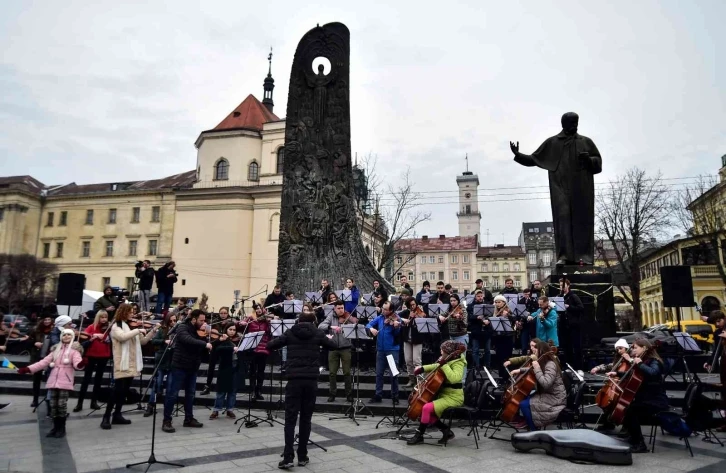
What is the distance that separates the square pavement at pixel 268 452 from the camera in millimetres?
6238

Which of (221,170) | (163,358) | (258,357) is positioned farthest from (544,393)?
(221,170)

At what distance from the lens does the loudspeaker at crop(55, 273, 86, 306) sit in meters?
15.3

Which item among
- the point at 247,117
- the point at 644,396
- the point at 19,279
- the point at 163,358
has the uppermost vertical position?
the point at 247,117

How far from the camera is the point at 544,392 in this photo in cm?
764

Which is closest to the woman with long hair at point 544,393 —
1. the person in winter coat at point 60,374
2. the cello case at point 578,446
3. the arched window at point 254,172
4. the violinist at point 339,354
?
the cello case at point 578,446

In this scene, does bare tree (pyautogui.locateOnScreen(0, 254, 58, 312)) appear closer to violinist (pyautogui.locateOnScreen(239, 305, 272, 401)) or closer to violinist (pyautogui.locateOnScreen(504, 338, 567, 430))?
violinist (pyautogui.locateOnScreen(239, 305, 272, 401))

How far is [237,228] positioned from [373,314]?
39.5m

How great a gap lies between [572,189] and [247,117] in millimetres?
45175

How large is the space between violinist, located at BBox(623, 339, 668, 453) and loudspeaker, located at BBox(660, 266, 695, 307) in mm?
5263

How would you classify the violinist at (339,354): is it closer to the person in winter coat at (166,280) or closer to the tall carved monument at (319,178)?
the tall carved monument at (319,178)

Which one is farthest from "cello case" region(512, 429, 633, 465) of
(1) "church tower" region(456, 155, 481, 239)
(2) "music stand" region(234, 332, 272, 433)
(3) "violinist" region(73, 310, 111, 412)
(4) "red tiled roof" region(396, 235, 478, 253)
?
(1) "church tower" region(456, 155, 481, 239)

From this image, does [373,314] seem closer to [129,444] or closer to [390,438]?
[390,438]

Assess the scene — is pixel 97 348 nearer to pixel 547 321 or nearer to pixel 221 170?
pixel 547 321

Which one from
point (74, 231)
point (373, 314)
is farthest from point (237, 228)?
point (373, 314)
